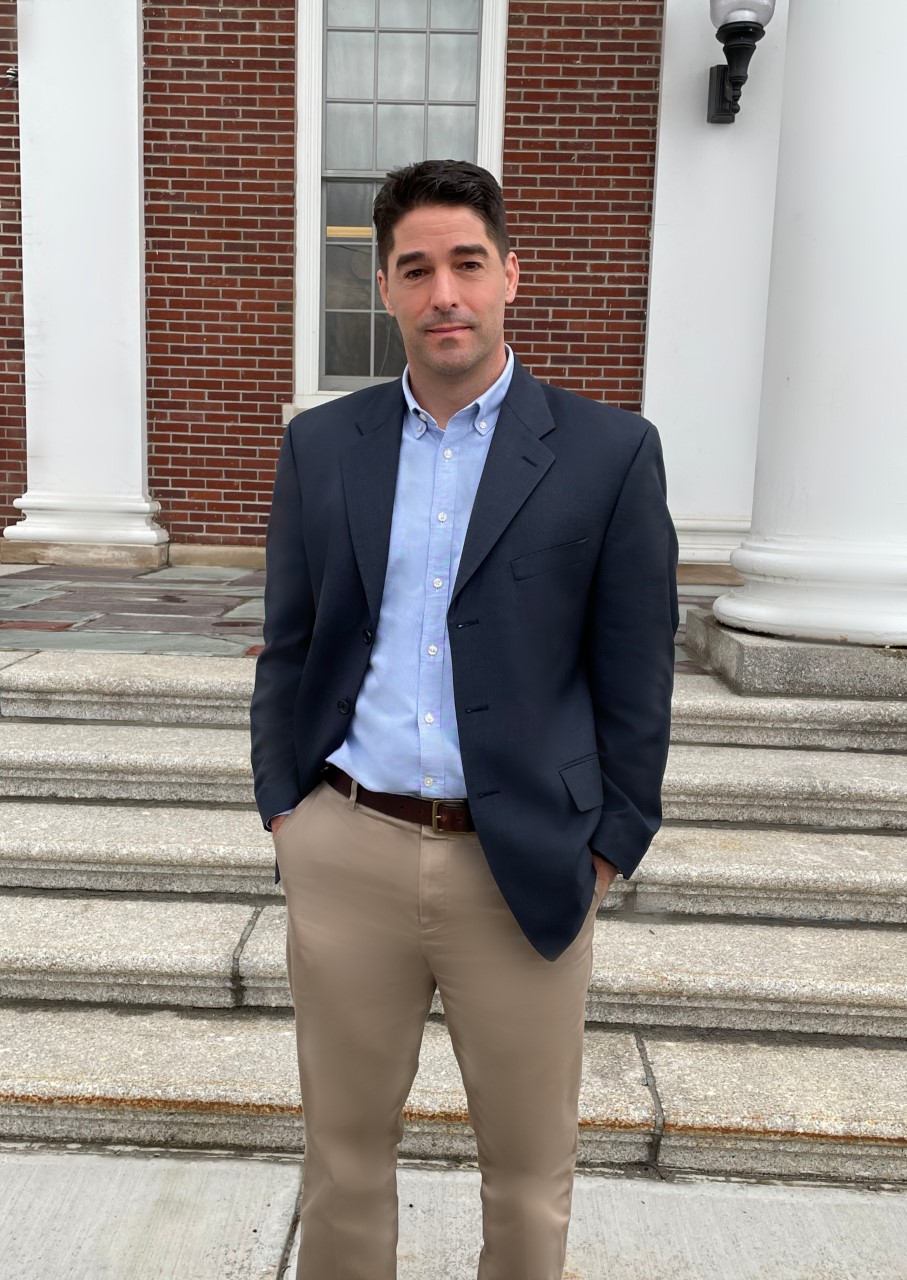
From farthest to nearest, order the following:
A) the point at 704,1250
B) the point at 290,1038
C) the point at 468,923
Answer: the point at 290,1038, the point at 704,1250, the point at 468,923

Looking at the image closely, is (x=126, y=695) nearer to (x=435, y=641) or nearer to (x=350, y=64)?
(x=435, y=641)

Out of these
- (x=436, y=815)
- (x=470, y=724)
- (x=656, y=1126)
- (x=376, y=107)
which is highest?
(x=376, y=107)

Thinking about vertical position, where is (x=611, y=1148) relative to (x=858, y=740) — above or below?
below

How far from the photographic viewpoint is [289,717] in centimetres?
183

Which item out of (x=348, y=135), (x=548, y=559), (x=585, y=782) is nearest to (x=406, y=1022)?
(x=585, y=782)

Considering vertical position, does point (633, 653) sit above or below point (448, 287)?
below

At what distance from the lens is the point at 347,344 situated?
7406mm

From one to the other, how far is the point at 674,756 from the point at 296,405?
4.45 m

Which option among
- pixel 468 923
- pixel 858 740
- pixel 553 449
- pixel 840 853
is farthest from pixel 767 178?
pixel 468 923

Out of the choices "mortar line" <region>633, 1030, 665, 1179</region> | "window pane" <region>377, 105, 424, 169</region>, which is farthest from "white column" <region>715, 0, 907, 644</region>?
"window pane" <region>377, 105, 424, 169</region>

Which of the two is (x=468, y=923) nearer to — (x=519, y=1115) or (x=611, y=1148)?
(x=519, y=1115)

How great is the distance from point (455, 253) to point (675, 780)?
7.68 feet

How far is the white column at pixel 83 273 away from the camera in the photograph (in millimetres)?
6828

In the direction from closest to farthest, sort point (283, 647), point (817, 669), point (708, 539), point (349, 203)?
point (283, 647)
point (817, 669)
point (708, 539)
point (349, 203)
